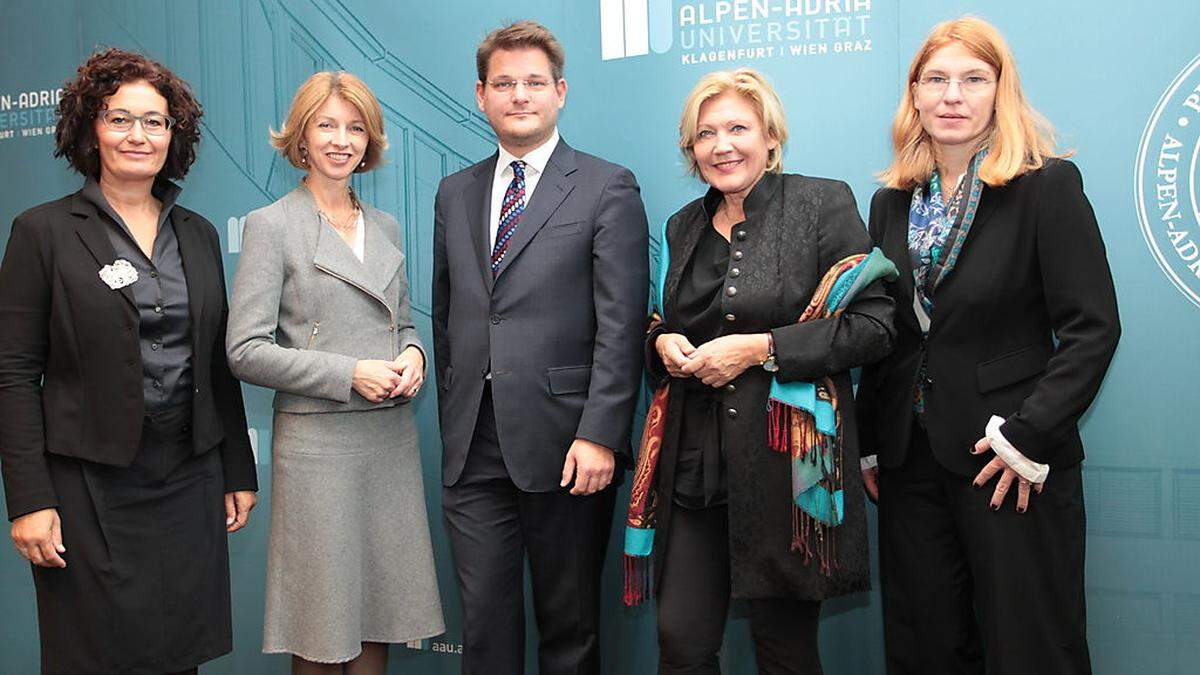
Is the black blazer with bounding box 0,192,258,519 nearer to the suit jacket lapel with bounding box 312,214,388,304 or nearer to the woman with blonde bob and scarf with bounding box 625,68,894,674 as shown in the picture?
the suit jacket lapel with bounding box 312,214,388,304

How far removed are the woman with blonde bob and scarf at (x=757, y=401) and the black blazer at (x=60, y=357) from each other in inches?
46.7

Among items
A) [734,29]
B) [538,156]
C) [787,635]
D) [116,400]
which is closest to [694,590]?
[787,635]

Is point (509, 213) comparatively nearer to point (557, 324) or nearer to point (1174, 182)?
point (557, 324)

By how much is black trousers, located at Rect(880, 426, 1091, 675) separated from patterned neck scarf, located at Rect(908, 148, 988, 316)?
0.33m

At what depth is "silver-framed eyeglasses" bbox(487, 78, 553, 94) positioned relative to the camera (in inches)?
95.9

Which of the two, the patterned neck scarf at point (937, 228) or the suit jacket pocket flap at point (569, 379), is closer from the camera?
the patterned neck scarf at point (937, 228)

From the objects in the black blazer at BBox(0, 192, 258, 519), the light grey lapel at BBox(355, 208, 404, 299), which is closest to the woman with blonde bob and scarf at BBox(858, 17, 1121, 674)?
the light grey lapel at BBox(355, 208, 404, 299)

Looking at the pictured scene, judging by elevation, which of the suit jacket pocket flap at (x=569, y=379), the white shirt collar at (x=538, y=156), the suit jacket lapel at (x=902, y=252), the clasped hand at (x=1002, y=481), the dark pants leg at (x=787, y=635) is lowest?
the dark pants leg at (x=787, y=635)

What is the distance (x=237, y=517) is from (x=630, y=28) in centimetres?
176

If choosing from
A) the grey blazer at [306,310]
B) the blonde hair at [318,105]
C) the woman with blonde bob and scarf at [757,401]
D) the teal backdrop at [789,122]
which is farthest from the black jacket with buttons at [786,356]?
the blonde hair at [318,105]

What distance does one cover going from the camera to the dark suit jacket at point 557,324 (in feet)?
7.57

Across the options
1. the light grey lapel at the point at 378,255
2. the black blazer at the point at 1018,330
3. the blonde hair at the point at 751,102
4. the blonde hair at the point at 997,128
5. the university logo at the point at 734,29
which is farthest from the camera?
the university logo at the point at 734,29

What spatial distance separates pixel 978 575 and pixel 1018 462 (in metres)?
0.27

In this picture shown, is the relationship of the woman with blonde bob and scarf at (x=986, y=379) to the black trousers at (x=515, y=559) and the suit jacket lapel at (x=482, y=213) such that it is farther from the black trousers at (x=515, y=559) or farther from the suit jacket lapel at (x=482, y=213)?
the suit jacket lapel at (x=482, y=213)
